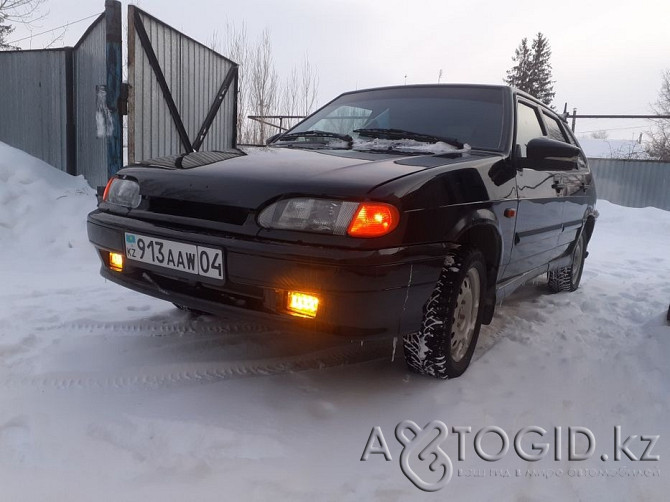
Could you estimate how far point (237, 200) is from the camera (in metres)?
1.99

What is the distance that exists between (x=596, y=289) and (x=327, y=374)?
10.4ft

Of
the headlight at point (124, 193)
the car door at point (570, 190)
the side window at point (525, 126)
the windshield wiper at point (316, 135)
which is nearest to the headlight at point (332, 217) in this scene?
the headlight at point (124, 193)

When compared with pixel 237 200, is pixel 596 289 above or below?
below

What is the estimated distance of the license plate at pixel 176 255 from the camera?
1982 millimetres

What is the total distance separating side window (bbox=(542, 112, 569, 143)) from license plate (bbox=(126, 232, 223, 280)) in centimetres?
271

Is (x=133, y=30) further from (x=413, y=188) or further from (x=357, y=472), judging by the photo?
(x=357, y=472)

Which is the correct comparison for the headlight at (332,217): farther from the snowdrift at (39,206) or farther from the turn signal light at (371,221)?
the snowdrift at (39,206)

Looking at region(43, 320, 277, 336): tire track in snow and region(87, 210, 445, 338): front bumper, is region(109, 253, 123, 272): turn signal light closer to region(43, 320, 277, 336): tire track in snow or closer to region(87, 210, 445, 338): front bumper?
region(87, 210, 445, 338): front bumper

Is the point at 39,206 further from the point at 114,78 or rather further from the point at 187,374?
the point at 187,374

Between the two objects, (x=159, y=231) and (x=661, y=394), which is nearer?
(x=159, y=231)

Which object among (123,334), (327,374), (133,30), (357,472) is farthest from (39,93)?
(357,472)

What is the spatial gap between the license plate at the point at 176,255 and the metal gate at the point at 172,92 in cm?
349

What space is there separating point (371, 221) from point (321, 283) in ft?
0.92

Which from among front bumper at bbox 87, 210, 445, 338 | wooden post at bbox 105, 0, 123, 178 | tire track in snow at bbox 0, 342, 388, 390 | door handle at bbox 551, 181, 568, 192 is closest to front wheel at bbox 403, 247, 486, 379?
front bumper at bbox 87, 210, 445, 338
